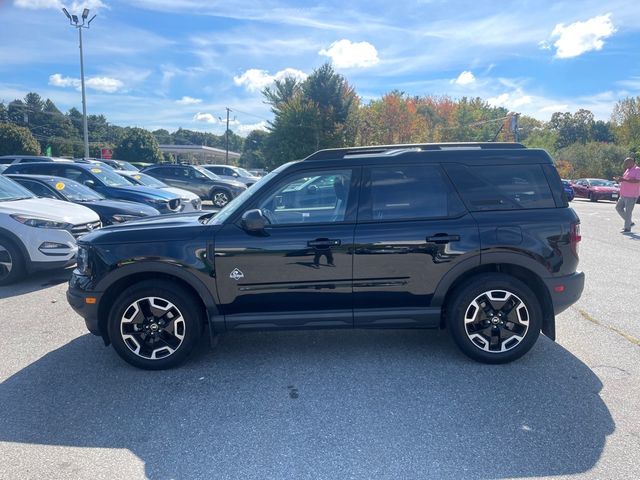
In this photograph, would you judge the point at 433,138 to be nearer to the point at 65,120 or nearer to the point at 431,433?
the point at 431,433

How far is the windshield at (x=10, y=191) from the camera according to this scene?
769 cm

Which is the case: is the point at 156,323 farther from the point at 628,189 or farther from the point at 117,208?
the point at 628,189

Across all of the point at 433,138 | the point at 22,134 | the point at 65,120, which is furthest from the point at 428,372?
the point at 65,120

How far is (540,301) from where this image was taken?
169 inches

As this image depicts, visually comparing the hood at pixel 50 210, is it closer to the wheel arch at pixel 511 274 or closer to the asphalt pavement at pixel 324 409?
the asphalt pavement at pixel 324 409

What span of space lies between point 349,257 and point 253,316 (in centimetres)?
96

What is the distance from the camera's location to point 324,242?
4035 millimetres

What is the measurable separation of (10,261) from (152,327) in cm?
401

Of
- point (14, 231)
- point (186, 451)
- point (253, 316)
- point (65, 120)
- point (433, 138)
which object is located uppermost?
point (65, 120)

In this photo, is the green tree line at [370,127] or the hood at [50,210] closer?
the hood at [50,210]

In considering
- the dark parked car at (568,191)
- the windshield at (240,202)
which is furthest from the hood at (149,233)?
the dark parked car at (568,191)

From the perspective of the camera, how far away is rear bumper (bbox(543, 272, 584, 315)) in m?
4.14

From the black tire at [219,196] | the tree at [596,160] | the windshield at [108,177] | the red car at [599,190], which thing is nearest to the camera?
the windshield at [108,177]

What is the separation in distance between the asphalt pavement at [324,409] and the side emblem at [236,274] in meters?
0.82
